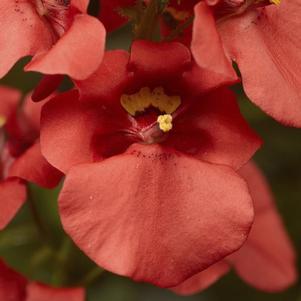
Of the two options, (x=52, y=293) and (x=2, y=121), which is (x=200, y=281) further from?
(x=2, y=121)

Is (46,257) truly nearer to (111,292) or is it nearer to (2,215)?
(111,292)

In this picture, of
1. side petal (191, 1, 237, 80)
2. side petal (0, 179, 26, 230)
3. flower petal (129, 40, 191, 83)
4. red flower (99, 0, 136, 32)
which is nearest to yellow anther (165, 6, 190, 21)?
red flower (99, 0, 136, 32)

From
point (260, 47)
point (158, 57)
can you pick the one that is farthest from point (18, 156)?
point (260, 47)

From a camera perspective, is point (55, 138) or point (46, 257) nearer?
point (55, 138)

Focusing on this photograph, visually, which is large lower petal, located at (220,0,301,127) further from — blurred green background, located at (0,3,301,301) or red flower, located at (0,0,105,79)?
blurred green background, located at (0,3,301,301)

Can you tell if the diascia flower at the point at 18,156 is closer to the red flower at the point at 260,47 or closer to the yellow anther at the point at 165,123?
the yellow anther at the point at 165,123

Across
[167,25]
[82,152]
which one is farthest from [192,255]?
[167,25]

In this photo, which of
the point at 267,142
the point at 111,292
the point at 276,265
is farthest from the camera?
the point at 267,142
